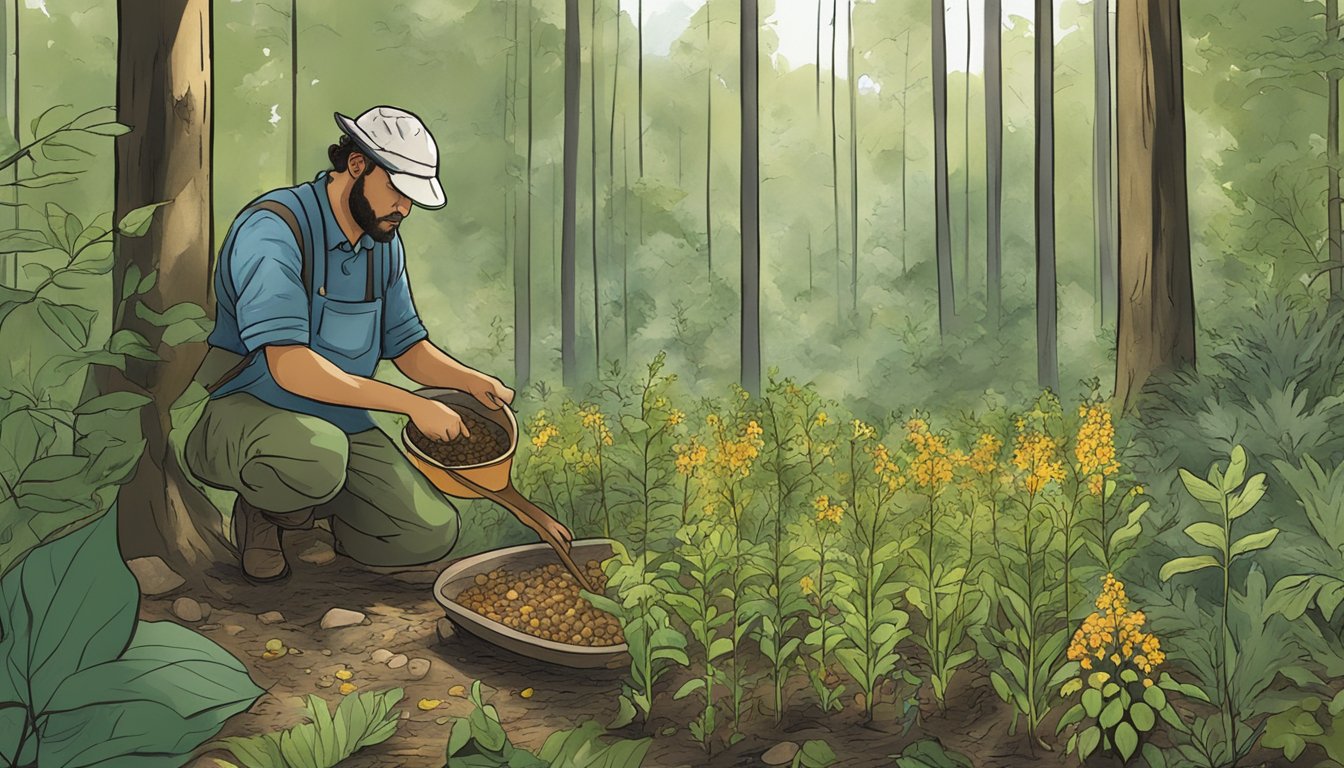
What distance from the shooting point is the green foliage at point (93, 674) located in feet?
6.08

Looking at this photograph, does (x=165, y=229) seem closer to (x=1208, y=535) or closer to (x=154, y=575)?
(x=154, y=575)

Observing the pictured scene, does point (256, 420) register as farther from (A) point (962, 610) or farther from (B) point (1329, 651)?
(B) point (1329, 651)

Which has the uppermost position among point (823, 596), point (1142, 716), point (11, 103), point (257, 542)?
point (11, 103)

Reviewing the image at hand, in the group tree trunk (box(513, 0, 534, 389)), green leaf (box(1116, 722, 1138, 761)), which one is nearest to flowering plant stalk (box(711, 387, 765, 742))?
tree trunk (box(513, 0, 534, 389))

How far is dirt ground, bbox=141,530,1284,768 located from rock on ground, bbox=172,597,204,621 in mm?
15

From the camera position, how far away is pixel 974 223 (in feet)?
7.91

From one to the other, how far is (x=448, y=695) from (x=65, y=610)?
2.66 feet

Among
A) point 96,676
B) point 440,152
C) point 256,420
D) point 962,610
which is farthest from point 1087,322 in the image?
point 96,676

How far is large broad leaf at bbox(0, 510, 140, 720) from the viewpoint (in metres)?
1.85

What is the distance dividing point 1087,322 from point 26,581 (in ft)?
8.26

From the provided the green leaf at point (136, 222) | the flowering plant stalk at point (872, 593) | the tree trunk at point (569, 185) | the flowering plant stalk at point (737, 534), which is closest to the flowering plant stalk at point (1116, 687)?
the flowering plant stalk at point (872, 593)

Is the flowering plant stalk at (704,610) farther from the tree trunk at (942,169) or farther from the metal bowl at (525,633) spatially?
the tree trunk at (942,169)

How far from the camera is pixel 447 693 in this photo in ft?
6.94

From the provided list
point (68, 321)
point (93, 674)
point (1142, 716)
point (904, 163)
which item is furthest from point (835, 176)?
point (93, 674)
